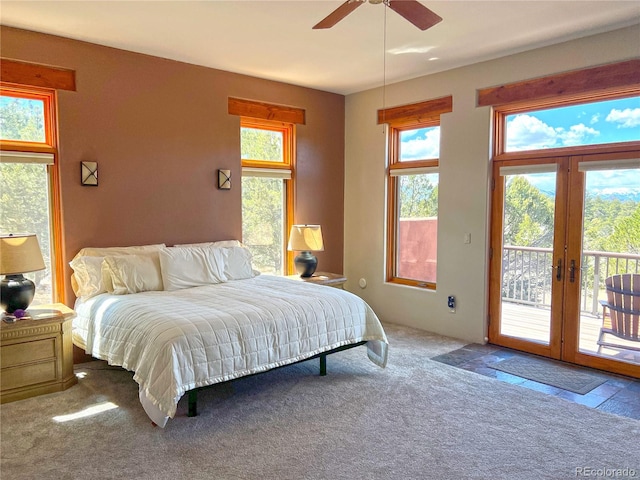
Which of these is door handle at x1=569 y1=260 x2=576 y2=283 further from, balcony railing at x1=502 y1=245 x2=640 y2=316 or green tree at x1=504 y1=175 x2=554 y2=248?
green tree at x1=504 y1=175 x2=554 y2=248

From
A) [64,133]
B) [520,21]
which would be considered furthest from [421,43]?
[64,133]

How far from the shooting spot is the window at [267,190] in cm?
545

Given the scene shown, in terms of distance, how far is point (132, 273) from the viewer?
4.03 m

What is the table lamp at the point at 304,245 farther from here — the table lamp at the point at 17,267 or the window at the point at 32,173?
the table lamp at the point at 17,267

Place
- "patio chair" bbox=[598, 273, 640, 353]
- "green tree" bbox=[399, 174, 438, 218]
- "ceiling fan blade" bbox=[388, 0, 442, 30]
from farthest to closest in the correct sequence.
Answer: "green tree" bbox=[399, 174, 438, 218], "patio chair" bbox=[598, 273, 640, 353], "ceiling fan blade" bbox=[388, 0, 442, 30]

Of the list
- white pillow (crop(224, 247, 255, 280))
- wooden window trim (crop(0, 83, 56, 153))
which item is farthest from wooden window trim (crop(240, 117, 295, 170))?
wooden window trim (crop(0, 83, 56, 153))

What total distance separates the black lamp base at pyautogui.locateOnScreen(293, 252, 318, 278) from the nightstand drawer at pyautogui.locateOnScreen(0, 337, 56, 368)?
8.49 feet

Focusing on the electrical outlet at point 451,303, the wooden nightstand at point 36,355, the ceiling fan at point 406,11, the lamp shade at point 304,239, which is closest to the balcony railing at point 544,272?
the electrical outlet at point 451,303

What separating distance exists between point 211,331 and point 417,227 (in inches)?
129

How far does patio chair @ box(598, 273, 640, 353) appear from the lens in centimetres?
392

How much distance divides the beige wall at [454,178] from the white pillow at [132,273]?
113 inches

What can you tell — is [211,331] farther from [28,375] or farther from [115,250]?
[115,250]

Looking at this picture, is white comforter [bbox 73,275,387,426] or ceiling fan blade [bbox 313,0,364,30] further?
white comforter [bbox 73,275,387,426]

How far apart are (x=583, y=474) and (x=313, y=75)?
446 centimetres
